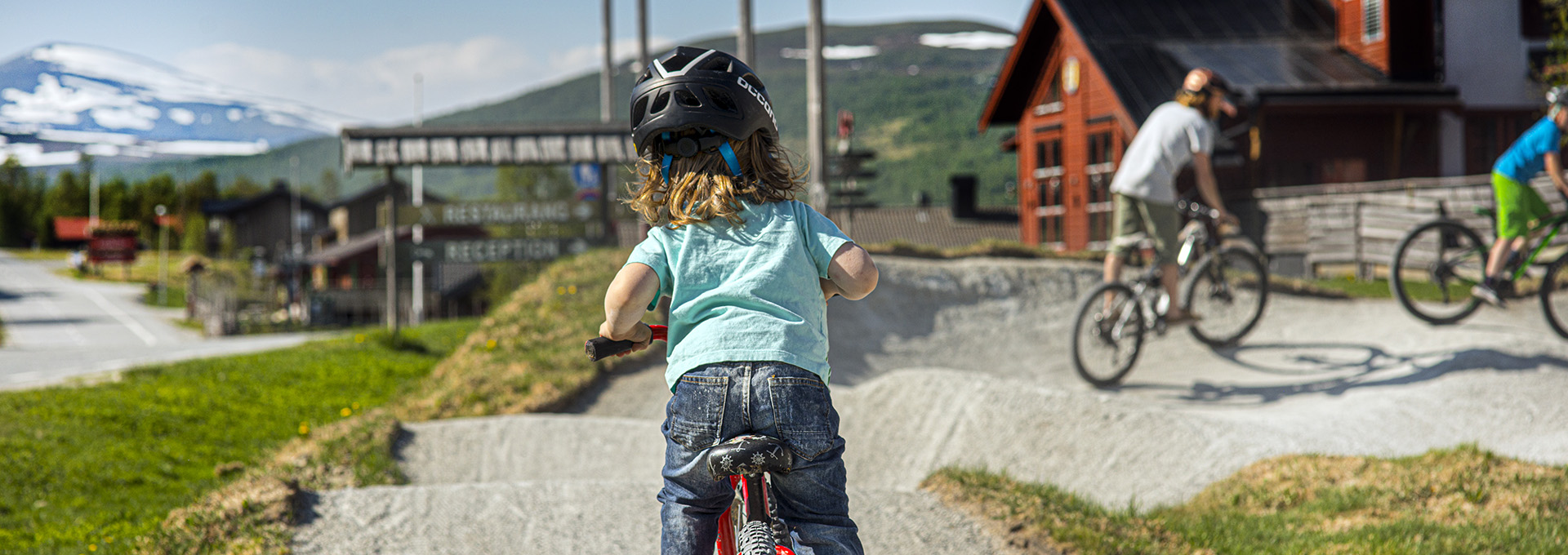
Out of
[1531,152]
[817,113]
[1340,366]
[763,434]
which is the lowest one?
[1340,366]

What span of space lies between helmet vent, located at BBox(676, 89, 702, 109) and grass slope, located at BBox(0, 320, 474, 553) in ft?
12.3

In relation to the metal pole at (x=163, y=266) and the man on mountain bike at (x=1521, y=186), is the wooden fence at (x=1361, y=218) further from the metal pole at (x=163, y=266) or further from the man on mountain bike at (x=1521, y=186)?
the metal pole at (x=163, y=266)

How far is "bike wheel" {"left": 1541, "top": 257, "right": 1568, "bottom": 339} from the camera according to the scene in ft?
27.1

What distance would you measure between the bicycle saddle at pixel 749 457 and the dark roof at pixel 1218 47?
18278 mm

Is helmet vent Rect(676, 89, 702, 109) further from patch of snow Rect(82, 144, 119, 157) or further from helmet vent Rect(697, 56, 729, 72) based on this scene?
patch of snow Rect(82, 144, 119, 157)

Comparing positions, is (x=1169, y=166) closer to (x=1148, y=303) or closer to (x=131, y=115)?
(x=1148, y=303)

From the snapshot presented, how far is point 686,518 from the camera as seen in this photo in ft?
8.34

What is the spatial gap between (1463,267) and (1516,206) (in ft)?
2.31

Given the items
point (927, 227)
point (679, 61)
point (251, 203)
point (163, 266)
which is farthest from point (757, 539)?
point (163, 266)

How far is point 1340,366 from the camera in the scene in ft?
29.3

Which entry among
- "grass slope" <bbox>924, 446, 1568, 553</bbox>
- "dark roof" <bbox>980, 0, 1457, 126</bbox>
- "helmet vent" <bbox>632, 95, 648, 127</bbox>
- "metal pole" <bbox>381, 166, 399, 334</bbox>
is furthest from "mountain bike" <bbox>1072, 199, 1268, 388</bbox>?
"dark roof" <bbox>980, 0, 1457, 126</bbox>

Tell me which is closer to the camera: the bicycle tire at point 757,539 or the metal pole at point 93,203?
the bicycle tire at point 757,539

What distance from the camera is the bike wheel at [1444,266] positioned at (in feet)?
28.2

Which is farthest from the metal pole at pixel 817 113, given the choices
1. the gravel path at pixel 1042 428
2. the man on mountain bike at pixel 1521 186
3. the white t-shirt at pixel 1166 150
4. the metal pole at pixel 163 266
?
the metal pole at pixel 163 266
